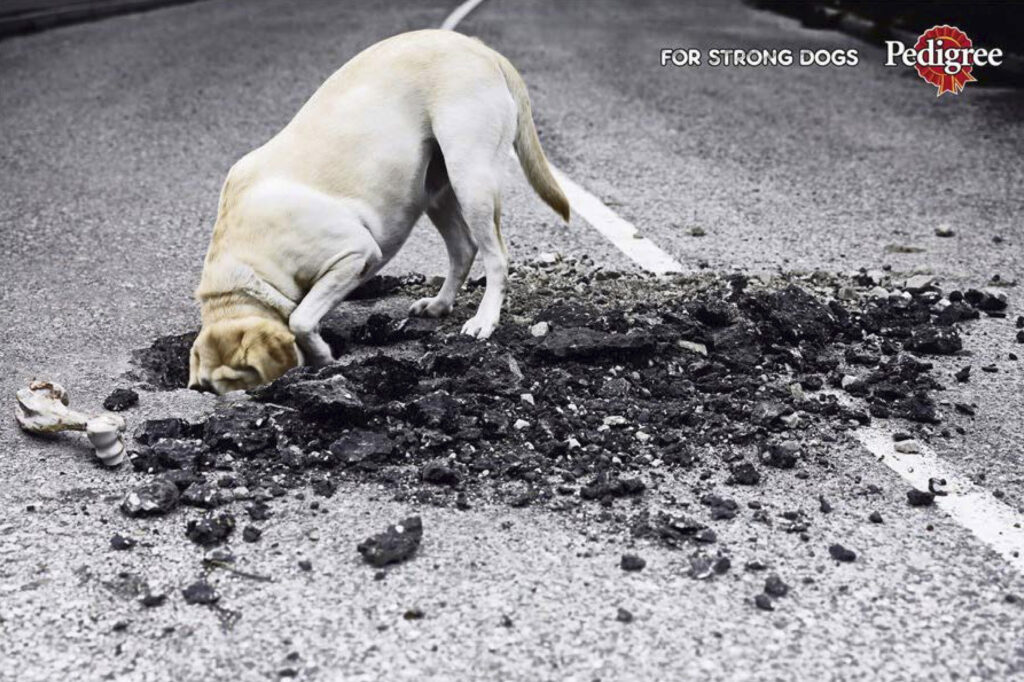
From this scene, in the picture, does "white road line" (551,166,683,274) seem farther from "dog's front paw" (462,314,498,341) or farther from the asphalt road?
"dog's front paw" (462,314,498,341)

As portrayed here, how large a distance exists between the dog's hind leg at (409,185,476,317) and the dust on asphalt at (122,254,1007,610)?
0.34ft

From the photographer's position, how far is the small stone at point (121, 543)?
287cm

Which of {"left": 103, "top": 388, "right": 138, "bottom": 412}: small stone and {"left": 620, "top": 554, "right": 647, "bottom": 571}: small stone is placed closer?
{"left": 620, "top": 554, "right": 647, "bottom": 571}: small stone

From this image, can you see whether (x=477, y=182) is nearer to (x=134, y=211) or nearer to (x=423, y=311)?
(x=423, y=311)

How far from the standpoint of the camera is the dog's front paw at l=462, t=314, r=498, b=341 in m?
4.19

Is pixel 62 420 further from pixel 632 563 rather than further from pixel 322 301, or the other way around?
pixel 632 563

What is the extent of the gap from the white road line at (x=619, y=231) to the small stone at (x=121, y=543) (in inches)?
112

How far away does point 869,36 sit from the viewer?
1251 cm

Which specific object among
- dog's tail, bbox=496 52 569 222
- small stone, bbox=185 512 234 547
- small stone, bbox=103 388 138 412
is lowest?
small stone, bbox=103 388 138 412

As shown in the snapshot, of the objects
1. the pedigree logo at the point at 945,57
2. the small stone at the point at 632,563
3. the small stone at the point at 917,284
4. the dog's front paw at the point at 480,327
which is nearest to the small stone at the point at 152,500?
the small stone at the point at 632,563

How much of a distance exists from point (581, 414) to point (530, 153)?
54.9 inches

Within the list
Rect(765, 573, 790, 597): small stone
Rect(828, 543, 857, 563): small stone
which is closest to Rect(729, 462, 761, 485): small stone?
Rect(828, 543, 857, 563): small stone

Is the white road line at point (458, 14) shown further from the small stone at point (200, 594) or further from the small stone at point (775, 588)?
the small stone at point (775, 588)

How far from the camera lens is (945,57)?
35.7ft
